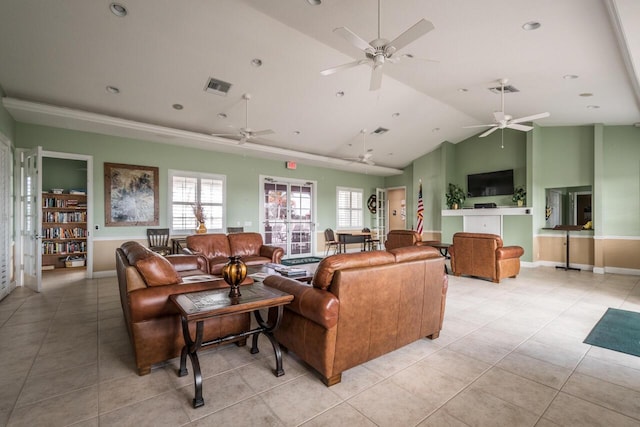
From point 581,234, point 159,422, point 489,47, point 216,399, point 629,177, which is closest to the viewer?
point 159,422

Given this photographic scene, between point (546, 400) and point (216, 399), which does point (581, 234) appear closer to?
point (546, 400)

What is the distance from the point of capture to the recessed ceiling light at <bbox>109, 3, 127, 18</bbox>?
10.8 feet

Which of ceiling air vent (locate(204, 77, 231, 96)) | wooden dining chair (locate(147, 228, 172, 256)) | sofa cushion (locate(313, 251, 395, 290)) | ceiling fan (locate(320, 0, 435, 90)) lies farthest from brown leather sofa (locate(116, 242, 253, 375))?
wooden dining chair (locate(147, 228, 172, 256))

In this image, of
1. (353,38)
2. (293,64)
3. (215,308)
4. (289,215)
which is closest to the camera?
A: (215,308)

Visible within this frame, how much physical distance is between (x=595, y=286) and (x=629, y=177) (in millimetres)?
2869

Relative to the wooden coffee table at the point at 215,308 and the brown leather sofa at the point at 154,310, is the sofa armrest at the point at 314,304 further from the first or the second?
the brown leather sofa at the point at 154,310

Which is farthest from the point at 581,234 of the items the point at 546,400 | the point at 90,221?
the point at 90,221

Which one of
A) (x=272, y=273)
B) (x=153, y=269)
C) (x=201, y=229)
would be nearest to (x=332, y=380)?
(x=153, y=269)

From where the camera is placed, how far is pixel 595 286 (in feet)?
17.1

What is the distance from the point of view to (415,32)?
8.50ft

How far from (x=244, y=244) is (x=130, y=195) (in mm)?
2765

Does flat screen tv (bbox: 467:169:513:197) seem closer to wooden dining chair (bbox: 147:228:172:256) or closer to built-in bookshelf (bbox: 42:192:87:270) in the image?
wooden dining chair (bbox: 147:228:172:256)

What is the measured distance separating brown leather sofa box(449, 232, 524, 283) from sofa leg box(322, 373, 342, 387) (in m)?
4.40

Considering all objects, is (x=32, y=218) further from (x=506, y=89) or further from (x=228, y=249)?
(x=506, y=89)
